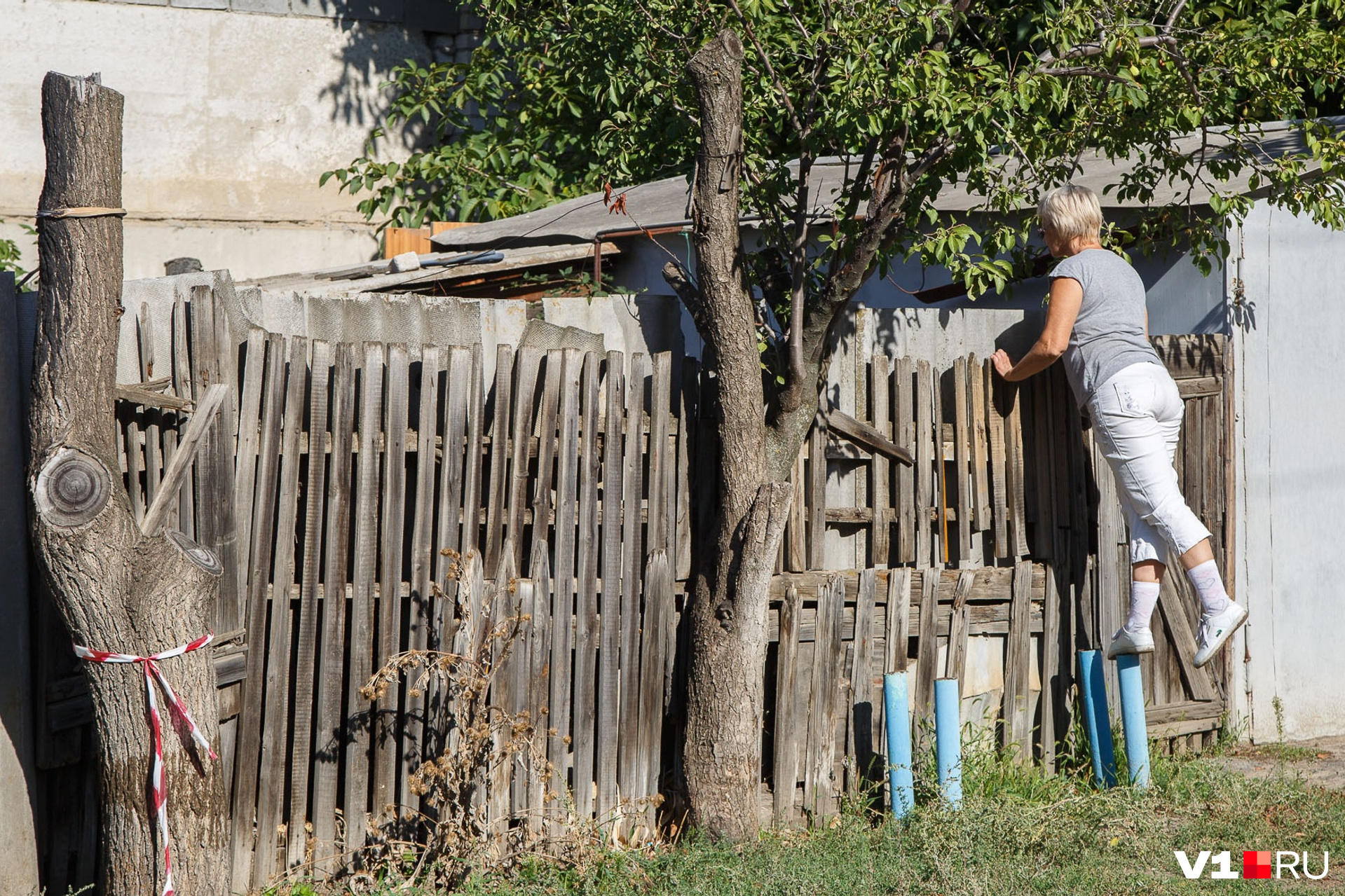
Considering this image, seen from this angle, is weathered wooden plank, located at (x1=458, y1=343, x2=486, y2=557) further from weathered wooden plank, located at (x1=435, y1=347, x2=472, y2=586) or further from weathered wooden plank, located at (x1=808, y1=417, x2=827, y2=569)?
weathered wooden plank, located at (x1=808, y1=417, x2=827, y2=569)

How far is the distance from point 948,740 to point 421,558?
2.09m

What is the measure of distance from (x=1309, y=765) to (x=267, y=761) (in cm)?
441

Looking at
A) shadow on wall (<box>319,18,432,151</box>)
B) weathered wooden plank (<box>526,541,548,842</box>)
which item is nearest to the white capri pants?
weathered wooden plank (<box>526,541,548,842</box>)

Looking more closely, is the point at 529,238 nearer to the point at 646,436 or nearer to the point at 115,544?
the point at 646,436

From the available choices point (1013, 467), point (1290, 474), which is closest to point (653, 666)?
point (1013, 467)

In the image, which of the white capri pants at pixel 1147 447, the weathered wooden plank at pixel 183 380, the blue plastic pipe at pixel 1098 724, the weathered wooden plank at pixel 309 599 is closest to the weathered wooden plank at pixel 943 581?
the blue plastic pipe at pixel 1098 724

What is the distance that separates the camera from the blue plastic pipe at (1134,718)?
4.84m

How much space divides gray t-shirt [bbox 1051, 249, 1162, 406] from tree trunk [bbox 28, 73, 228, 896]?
10.9ft

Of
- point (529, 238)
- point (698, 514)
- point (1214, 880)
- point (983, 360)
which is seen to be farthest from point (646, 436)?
point (529, 238)

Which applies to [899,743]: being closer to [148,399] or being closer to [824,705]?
[824,705]

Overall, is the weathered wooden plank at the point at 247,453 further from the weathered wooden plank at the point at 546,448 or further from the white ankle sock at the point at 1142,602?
the white ankle sock at the point at 1142,602

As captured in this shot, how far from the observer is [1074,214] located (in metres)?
4.79

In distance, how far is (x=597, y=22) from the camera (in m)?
5.24

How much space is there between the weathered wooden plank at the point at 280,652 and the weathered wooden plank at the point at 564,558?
2.93ft
